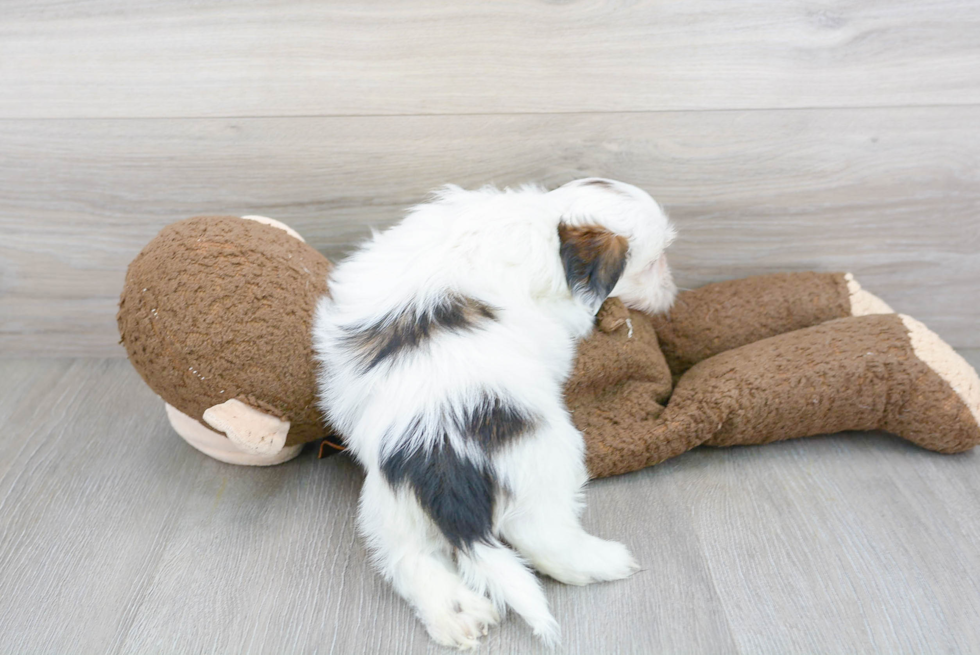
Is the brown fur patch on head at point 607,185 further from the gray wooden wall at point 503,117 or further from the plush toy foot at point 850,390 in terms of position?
the plush toy foot at point 850,390

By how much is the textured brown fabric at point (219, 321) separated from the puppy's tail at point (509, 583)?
43 cm

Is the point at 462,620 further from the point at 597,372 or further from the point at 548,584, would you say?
the point at 597,372

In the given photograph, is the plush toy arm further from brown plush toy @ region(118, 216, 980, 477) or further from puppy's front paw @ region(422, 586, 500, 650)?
puppy's front paw @ region(422, 586, 500, 650)

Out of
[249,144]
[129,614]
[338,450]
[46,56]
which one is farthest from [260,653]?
[46,56]

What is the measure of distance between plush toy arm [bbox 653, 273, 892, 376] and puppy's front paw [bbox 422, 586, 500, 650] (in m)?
0.71

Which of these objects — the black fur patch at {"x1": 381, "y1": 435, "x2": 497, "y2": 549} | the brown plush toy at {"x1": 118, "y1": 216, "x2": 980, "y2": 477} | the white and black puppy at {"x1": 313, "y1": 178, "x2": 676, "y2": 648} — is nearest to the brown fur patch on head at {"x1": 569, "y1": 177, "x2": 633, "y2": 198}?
the white and black puppy at {"x1": 313, "y1": 178, "x2": 676, "y2": 648}

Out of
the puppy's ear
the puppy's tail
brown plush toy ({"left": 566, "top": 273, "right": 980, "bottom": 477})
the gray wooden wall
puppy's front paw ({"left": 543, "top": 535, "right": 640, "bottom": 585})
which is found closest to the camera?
the puppy's tail

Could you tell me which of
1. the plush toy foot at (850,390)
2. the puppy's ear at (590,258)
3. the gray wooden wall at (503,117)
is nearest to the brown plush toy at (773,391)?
the plush toy foot at (850,390)

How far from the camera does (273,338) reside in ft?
3.99

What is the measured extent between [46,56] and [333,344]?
2.95 feet

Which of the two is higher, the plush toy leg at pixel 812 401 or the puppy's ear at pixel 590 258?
the puppy's ear at pixel 590 258

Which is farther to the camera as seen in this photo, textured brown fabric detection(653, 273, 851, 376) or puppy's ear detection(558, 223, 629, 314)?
textured brown fabric detection(653, 273, 851, 376)

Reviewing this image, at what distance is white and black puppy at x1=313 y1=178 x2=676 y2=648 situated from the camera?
39.6 inches

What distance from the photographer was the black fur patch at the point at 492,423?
1.01 m
